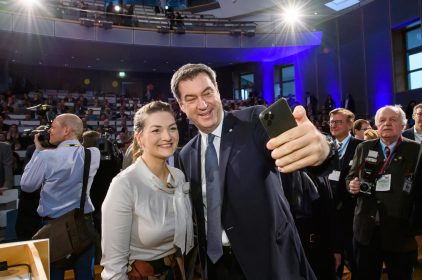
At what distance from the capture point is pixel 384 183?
87.3 inches

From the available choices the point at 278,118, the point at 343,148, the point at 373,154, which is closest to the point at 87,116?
the point at 343,148

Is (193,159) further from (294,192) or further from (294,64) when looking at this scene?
(294,64)

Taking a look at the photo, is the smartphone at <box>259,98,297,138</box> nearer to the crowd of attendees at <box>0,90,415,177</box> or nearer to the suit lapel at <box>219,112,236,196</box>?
the suit lapel at <box>219,112,236,196</box>

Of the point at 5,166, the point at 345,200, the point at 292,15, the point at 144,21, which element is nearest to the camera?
the point at 345,200

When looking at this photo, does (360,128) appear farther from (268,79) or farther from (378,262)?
(268,79)

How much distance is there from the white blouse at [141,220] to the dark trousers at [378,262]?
138 cm

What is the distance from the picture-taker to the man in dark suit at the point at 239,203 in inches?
47.8

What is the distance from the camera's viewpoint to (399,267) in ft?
6.88

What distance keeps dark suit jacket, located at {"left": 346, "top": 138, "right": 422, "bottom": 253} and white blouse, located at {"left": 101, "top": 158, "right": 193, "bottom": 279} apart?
137cm

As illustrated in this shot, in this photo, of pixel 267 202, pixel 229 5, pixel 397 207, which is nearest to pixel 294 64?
pixel 229 5

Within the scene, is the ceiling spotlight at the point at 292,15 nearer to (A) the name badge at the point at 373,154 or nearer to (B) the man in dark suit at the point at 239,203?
(A) the name badge at the point at 373,154

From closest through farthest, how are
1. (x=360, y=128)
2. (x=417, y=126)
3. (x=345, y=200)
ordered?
1. (x=345, y=200)
2. (x=417, y=126)
3. (x=360, y=128)

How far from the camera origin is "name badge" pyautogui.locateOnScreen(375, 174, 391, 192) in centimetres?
220

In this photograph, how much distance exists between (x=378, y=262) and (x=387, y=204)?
393mm
